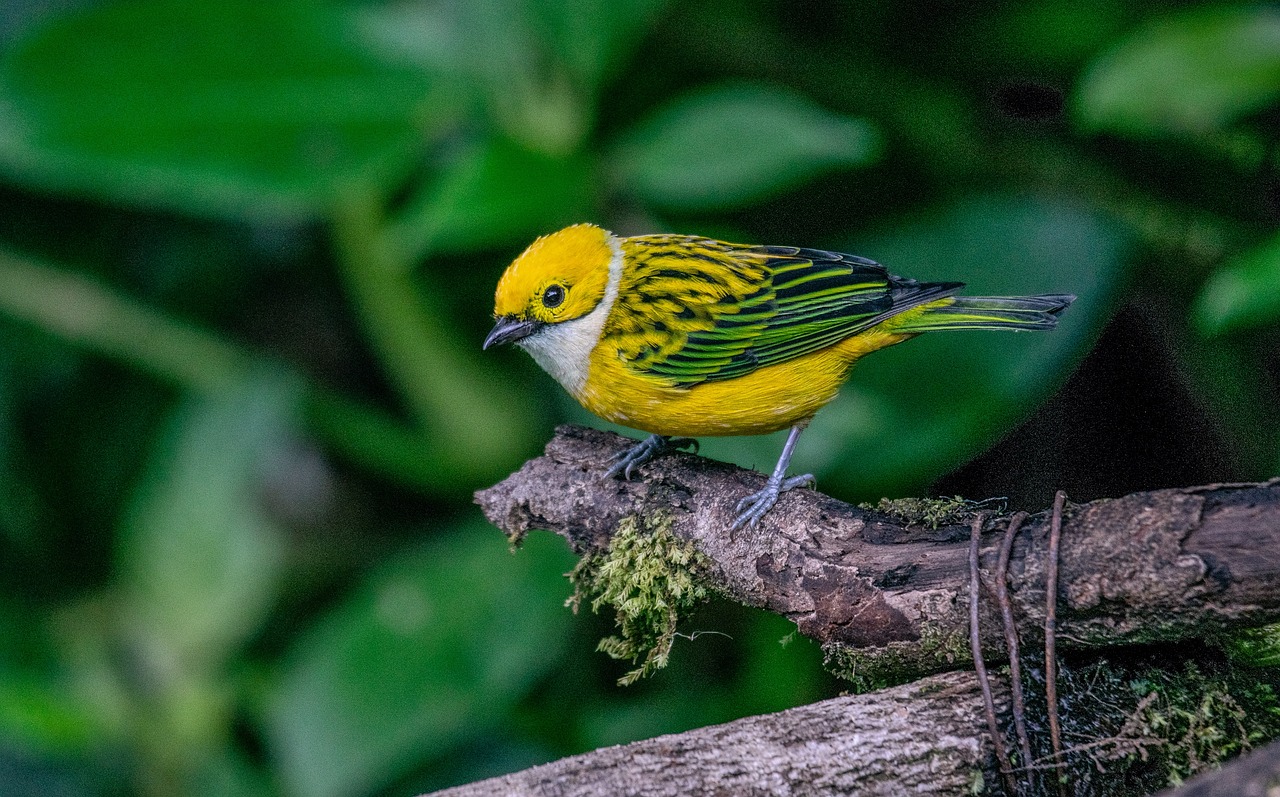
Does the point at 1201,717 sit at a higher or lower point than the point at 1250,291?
lower

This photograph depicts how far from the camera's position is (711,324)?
304cm

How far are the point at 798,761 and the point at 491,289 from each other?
2846 millimetres

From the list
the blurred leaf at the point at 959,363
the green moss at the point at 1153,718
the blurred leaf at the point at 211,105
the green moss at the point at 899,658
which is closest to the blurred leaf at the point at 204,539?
the blurred leaf at the point at 211,105

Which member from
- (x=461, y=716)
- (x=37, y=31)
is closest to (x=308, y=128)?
(x=37, y=31)

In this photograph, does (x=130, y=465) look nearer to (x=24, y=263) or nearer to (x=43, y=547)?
(x=43, y=547)

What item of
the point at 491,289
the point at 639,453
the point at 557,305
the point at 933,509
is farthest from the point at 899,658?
the point at 491,289

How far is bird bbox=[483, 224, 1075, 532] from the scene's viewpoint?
9.82 ft

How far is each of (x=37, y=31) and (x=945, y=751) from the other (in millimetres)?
3749

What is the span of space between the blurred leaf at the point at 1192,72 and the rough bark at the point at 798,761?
209cm

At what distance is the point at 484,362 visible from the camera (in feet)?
15.0

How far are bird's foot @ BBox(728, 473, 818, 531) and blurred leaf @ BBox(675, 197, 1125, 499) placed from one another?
0.66m

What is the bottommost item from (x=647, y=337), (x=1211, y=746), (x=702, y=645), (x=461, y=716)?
(x=1211, y=746)

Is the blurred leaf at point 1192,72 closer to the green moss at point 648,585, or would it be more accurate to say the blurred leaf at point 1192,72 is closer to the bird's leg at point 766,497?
the bird's leg at point 766,497

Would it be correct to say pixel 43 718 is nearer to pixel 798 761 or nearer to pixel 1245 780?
pixel 798 761
